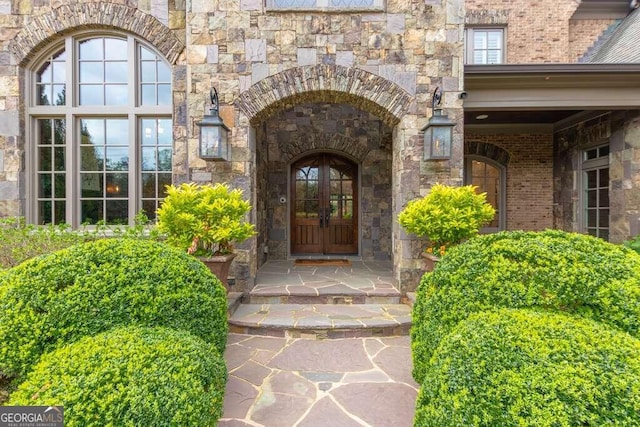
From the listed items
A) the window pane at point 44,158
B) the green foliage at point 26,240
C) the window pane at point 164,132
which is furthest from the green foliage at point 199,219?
the window pane at point 44,158

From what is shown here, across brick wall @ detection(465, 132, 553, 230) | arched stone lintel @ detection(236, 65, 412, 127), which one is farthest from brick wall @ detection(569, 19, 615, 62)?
arched stone lintel @ detection(236, 65, 412, 127)

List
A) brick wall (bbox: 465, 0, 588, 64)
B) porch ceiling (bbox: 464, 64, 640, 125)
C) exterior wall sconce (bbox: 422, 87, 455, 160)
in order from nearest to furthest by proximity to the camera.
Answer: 1. exterior wall sconce (bbox: 422, 87, 455, 160)
2. porch ceiling (bbox: 464, 64, 640, 125)
3. brick wall (bbox: 465, 0, 588, 64)

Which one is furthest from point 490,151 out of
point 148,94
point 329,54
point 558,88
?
point 148,94

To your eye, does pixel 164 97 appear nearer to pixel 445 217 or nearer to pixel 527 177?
→ pixel 445 217

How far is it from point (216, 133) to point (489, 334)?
3.43 metres

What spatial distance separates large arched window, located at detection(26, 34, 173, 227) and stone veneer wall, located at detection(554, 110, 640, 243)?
7.43 meters

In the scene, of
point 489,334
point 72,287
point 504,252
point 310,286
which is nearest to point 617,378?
point 489,334

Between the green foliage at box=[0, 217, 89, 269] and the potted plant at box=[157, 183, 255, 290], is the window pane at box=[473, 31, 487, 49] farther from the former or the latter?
the green foliage at box=[0, 217, 89, 269]

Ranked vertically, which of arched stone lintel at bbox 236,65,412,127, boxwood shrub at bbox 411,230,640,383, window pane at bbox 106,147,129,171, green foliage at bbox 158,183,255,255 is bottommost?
boxwood shrub at bbox 411,230,640,383

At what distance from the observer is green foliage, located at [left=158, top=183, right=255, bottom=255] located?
3389mm

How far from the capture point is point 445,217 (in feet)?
11.5

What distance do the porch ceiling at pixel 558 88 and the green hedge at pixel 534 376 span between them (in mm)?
4094

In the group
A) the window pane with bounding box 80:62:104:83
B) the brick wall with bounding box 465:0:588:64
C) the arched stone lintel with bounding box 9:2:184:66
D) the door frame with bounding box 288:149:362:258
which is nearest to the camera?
the arched stone lintel with bounding box 9:2:184:66

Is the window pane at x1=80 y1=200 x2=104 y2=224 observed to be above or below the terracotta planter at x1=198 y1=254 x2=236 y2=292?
above
